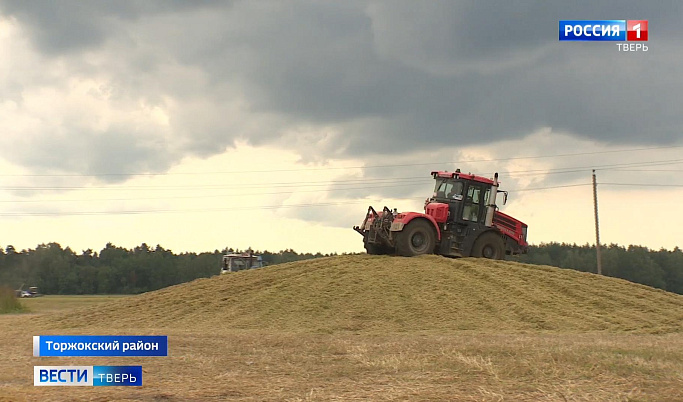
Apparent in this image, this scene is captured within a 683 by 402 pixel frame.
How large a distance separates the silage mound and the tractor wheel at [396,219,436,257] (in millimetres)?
811

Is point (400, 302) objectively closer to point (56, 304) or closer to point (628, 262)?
point (56, 304)

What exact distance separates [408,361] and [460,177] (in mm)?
15154

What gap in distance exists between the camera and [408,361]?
40.0 feet

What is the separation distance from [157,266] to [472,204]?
53961 millimetres

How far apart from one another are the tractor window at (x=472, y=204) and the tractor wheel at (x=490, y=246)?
86cm

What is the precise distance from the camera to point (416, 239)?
83.6 feet

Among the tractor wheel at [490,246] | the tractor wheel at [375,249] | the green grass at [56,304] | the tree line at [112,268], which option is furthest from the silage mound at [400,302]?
the tree line at [112,268]

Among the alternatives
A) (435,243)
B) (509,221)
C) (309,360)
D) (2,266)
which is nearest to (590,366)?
(309,360)

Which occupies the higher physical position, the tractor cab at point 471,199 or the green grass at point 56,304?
the tractor cab at point 471,199

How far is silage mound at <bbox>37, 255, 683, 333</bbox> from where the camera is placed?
1952 cm

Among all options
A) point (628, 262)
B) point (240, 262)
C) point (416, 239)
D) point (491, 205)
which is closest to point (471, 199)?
point (491, 205)

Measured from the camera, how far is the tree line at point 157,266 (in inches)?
2534

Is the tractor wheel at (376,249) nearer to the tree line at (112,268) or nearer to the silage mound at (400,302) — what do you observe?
the silage mound at (400,302)

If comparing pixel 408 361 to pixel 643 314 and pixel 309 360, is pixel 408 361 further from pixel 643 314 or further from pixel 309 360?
pixel 643 314
